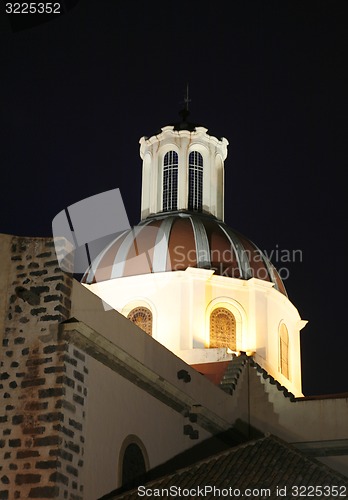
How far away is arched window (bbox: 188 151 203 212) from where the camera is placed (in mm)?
30438

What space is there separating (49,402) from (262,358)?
12426 millimetres

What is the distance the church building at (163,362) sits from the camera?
49.4ft

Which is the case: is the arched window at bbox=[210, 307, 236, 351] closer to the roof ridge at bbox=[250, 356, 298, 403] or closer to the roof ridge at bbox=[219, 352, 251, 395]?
the roof ridge at bbox=[219, 352, 251, 395]

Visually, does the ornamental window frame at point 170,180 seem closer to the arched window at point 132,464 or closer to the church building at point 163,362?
the church building at point 163,362

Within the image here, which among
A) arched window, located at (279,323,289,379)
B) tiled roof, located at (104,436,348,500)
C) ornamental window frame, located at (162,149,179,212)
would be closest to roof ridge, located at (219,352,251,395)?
arched window, located at (279,323,289,379)

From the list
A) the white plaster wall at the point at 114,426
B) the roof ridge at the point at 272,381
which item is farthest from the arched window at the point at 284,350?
the white plaster wall at the point at 114,426

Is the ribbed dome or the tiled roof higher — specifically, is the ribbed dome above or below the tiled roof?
above

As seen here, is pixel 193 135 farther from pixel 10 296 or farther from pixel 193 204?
pixel 10 296

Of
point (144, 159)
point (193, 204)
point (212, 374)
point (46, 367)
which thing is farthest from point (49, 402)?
point (144, 159)

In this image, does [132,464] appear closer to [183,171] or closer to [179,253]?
[179,253]

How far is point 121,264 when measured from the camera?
27.2m

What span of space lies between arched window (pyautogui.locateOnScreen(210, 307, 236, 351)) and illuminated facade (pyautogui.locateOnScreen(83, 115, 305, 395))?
3 centimetres

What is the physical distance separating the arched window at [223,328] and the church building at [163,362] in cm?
3

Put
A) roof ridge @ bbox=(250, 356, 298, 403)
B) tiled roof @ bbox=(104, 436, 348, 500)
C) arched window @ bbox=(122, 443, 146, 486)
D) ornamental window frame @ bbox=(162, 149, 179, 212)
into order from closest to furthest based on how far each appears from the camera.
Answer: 1. tiled roof @ bbox=(104, 436, 348, 500)
2. arched window @ bbox=(122, 443, 146, 486)
3. roof ridge @ bbox=(250, 356, 298, 403)
4. ornamental window frame @ bbox=(162, 149, 179, 212)
